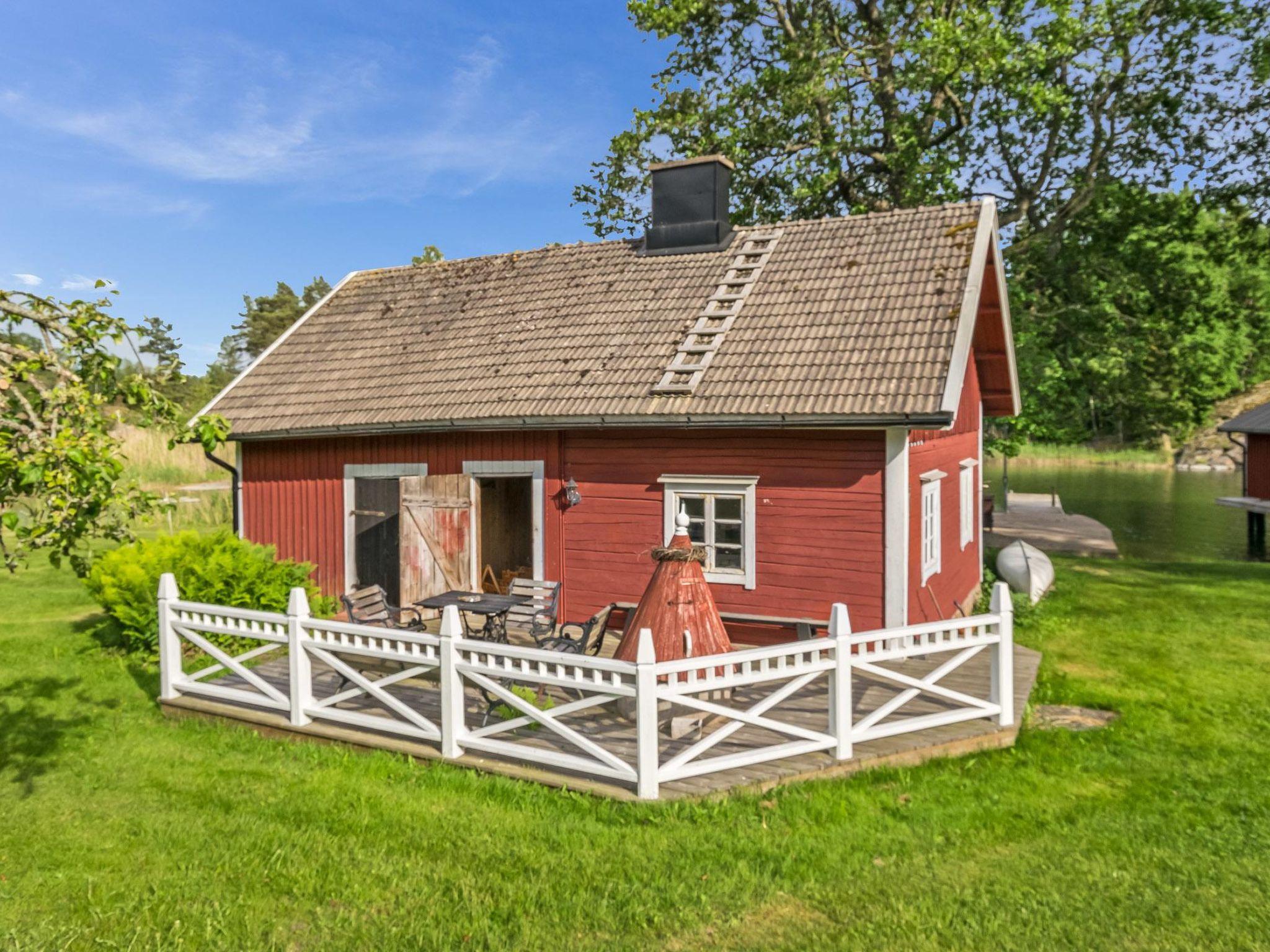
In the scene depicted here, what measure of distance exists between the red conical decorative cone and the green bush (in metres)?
5.63

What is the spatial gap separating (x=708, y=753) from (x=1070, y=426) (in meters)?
18.8

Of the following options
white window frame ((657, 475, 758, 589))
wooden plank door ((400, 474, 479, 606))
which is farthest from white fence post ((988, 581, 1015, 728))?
wooden plank door ((400, 474, 479, 606))

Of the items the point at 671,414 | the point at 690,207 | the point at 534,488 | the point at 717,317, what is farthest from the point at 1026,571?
the point at 534,488

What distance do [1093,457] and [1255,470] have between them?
129 ft

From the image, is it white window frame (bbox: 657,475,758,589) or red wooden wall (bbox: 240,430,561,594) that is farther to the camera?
red wooden wall (bbox: 240,430,561,594)

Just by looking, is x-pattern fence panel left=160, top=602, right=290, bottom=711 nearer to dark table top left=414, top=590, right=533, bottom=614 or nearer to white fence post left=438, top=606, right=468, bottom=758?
dark table top left=414, top=590, right=533, bottom=614

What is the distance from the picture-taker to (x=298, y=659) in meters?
7.80

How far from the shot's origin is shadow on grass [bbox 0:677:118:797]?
753 centimetres

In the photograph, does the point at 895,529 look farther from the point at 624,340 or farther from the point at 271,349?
the point at 271,349

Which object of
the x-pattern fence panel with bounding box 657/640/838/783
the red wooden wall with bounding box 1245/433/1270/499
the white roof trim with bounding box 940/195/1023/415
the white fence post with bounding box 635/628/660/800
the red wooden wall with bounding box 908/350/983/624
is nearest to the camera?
the white fence post with bounding box 635/628/660/800

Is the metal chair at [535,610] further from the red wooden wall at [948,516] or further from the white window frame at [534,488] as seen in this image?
the red wooden wall at [948,516]

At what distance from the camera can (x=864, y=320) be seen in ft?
35.0

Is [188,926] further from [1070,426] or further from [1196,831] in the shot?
[1070,426]

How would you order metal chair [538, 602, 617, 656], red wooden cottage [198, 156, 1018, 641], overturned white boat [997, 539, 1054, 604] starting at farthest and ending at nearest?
overturned white boat [997, 539, 1054, 604]
red wooden cottage [198, 156, 1018, 641]
metal chair [538, 602, 617, 656]
